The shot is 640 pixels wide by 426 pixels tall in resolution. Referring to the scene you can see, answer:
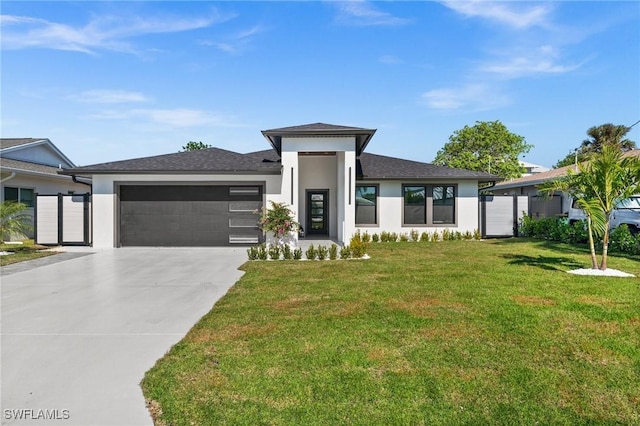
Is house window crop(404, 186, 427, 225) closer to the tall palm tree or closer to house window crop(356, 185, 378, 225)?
house window crop(356, 185, 378, 225)

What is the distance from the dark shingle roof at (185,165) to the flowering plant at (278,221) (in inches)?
73.1

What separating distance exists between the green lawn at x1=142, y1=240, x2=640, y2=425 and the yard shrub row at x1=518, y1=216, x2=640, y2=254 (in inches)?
200

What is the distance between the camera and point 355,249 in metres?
10.9

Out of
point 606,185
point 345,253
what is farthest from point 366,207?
point 606,185

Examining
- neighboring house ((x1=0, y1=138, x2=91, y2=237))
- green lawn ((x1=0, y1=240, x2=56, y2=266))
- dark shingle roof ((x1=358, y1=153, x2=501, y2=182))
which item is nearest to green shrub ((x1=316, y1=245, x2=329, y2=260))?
dark shingle roof ((x1=358, y1=153, x2=501, y2=182))

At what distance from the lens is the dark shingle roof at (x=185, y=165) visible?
13195 millimetres

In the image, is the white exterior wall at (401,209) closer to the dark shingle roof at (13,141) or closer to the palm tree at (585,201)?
the palm tree at (585,201)

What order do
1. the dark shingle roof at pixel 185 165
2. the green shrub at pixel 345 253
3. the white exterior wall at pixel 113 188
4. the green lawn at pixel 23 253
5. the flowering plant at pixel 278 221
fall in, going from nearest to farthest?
the green lawn at pixel 23 253 < the green shrub at pixel 345 253 < the flowering plant at pixel 278 221 < the dark shingle roof at pixel 185 165 < the white exterior wall at pixel 113 188

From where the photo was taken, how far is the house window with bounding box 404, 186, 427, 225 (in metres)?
16.3

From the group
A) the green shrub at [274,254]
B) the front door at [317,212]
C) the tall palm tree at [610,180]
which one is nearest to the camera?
the tall palm tree at [610,180]

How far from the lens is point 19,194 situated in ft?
53.9

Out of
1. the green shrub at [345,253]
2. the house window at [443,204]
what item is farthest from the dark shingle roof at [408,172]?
the green shrub at [345,253]

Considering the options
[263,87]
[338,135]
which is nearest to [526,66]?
[338,135]

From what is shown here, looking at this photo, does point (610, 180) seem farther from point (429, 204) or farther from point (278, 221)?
point (278, 221)
